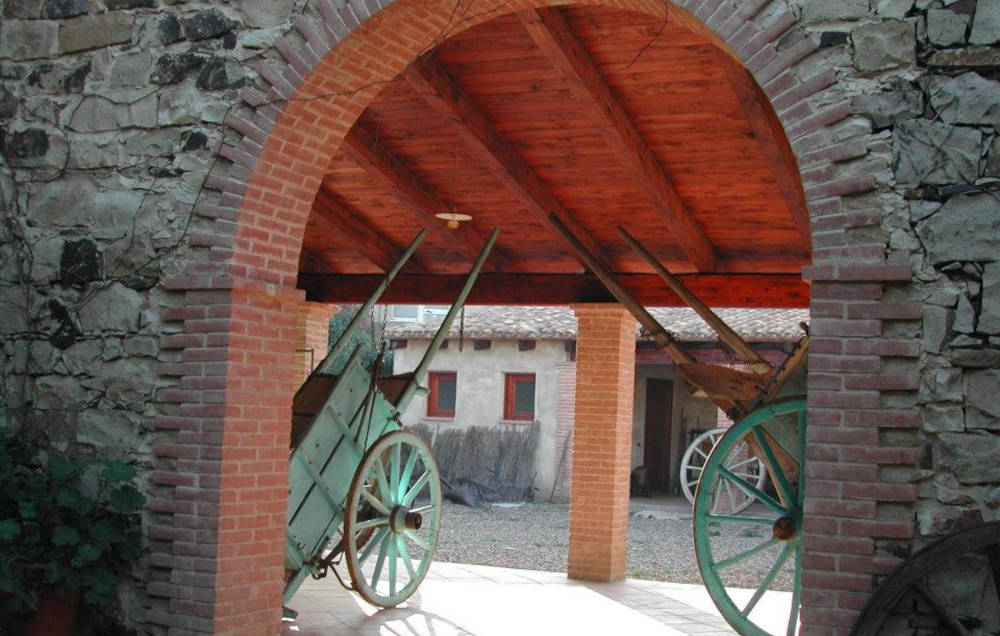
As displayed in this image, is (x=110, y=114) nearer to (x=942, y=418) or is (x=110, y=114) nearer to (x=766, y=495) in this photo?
(x=766, y=495)

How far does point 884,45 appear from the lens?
13.2 ft

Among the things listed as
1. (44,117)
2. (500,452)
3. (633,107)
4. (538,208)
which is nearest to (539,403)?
(500,452)

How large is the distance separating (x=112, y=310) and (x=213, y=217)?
2.46 feet

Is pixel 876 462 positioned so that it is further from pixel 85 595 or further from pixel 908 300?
pixel 85 595

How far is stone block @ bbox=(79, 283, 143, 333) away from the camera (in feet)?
17.8

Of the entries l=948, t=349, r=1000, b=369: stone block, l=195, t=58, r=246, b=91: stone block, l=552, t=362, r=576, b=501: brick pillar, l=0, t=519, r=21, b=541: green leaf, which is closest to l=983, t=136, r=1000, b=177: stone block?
l=948, t=349, r=1000, b=369: stone block

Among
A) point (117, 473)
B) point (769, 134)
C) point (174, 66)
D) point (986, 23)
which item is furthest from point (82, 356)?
point (986, 23)

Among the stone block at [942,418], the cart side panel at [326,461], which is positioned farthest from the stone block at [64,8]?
the stone block at [942,418]

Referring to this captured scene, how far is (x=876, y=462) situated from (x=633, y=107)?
371 centimetres

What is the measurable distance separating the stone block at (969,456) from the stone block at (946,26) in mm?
1396

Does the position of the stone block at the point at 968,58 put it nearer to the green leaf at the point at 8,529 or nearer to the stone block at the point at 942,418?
the stone block at the point at 942,418

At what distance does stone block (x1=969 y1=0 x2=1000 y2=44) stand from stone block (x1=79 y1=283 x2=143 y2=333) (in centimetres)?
385

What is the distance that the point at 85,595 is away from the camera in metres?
5.02

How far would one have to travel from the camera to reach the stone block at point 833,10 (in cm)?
406
